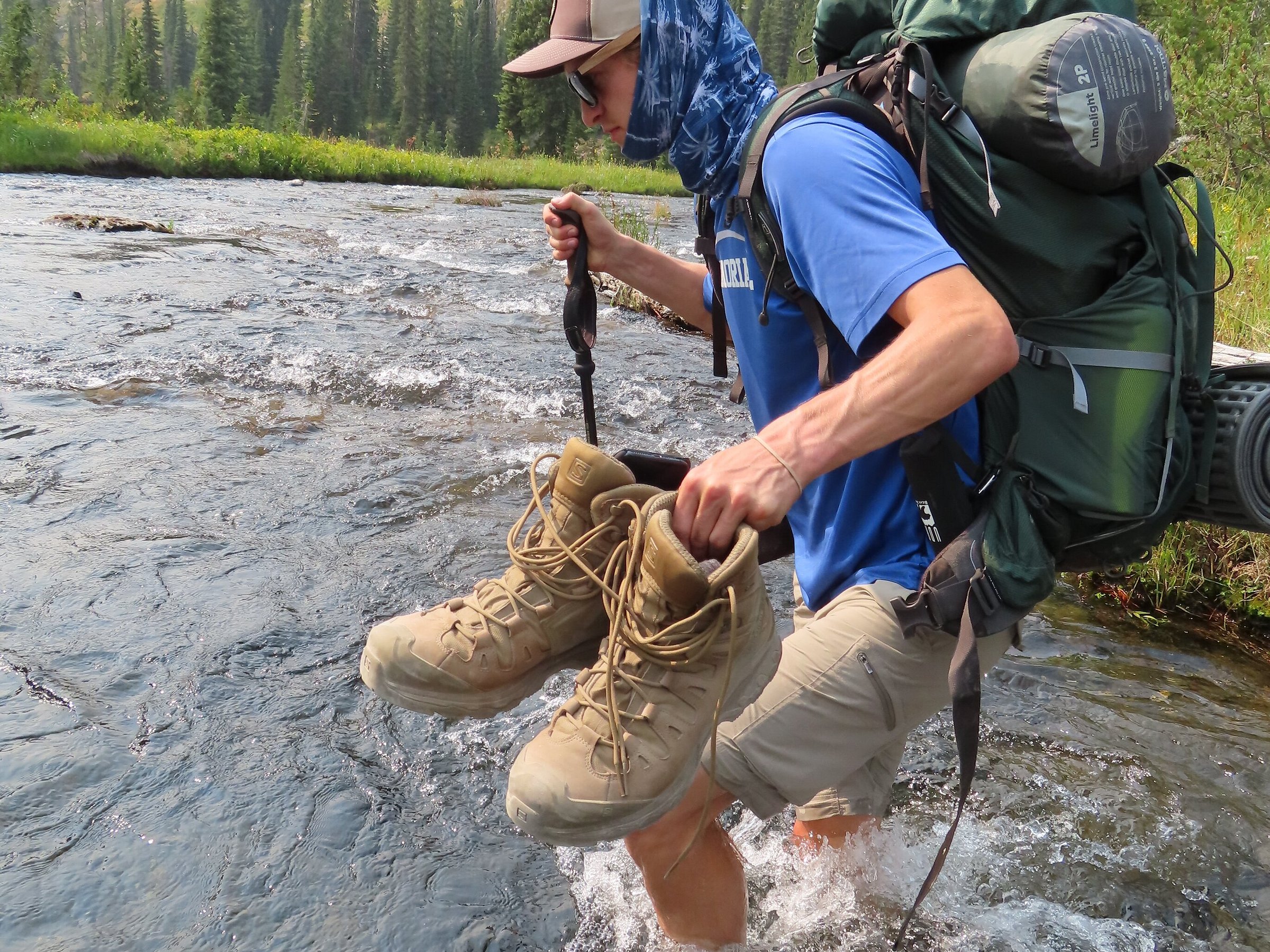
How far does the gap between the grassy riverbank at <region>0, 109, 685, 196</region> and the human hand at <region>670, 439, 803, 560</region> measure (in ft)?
84.9

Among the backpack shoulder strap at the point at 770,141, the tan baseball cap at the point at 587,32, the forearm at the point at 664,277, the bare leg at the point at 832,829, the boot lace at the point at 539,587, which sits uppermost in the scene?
the tan baseball cap at the point at 587,32

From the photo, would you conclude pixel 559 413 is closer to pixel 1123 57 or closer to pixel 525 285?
pixel 525 285

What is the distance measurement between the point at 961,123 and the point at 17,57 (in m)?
52.1

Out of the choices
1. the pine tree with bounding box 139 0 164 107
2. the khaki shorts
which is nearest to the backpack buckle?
the khaki shorts

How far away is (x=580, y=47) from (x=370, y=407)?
530cm

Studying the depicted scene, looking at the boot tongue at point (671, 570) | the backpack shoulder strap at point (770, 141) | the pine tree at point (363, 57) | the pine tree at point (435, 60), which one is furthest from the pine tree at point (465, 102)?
the boot tongue at point (671, 570)

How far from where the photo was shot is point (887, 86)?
2094mm

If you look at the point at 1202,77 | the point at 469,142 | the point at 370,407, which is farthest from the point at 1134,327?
the point at 469,142

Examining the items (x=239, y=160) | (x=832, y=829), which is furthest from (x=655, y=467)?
(x=239, y=160)

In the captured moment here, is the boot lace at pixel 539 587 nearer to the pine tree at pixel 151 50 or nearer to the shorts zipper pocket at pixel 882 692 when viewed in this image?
the shorts zipper pocket at pixel 882 692

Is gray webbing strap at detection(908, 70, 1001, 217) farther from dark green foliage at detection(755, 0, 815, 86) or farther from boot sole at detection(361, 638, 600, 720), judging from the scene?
dark green foliage at detection(755, 0, 815, 86)

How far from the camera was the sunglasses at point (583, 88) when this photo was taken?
260 cm

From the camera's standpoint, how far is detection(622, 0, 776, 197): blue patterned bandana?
2498 millimetres

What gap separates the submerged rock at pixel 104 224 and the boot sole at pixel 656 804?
14590mm
